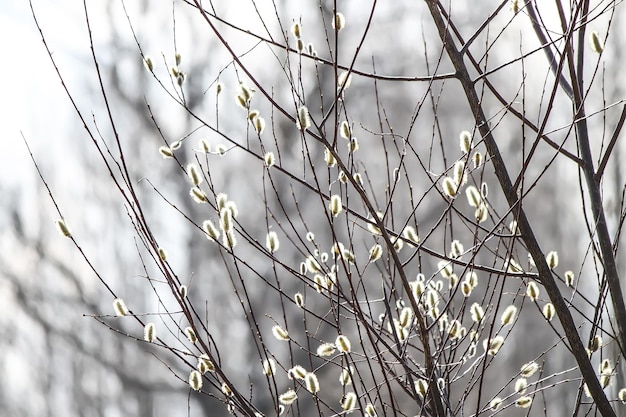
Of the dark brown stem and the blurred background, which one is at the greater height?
the blurred background

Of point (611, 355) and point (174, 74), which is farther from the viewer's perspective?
point (611, 355)

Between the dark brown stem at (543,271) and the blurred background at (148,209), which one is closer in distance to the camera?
the dark brown stem at (543,271)

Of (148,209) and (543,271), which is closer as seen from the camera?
(543,271)

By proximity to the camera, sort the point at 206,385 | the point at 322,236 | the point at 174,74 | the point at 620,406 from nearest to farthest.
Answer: the point at 174,74 < the point at 620,406 < the point at 206,385 < the point at 322,236

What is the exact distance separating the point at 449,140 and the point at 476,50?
1.69ft

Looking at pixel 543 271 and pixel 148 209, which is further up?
pixel 148 209

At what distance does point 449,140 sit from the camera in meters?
3.68

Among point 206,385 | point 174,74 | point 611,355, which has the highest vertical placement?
point 206,385

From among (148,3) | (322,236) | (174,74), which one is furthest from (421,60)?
(174,74)

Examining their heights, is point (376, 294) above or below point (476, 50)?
below

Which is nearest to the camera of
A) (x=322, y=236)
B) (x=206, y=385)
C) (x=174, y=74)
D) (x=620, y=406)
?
(x=174, y=74)

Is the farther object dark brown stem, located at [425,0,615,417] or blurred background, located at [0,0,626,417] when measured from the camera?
blurred background, located at [0,0,626,417]

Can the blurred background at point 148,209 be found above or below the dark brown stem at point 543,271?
above

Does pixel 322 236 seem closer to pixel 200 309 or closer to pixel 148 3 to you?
pixel 200 309
